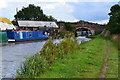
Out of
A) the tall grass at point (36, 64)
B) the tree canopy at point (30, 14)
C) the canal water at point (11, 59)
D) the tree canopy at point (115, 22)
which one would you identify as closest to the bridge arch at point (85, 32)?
the tree canopy at point (30, 14)

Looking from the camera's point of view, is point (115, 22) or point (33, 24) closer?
point (115, 22)

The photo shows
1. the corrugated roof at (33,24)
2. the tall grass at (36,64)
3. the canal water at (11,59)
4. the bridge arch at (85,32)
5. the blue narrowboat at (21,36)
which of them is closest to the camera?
the tall grass at (36,64)

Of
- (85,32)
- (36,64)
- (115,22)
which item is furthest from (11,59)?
(85,32)

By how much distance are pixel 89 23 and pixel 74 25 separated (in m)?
6.66

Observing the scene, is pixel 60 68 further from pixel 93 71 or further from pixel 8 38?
pixel 8 38

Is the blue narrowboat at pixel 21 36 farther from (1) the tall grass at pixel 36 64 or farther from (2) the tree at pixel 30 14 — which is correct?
(2) the tree at pixel 30 14

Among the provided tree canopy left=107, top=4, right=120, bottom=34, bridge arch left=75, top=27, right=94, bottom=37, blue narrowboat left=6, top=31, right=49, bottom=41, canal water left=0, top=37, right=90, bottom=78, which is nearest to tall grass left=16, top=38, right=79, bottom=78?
canal water left=0, top=37, right=90, bottom=78

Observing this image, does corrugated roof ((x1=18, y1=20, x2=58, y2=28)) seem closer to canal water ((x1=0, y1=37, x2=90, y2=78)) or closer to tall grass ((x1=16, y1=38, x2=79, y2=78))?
A: canal water ((x1=0, y1=37, x2=90, y2=78))

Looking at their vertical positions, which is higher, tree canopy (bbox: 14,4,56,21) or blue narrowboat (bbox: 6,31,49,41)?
tree canopy (bbox: 14,4,56,21)

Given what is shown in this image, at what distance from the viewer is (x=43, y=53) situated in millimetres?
12820

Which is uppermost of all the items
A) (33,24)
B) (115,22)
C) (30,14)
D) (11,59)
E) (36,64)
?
(30,14)

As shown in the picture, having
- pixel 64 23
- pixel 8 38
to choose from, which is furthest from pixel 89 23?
pixel 8 38

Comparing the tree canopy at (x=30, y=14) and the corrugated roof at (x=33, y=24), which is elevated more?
the tree canopy at (x=30, y=14)

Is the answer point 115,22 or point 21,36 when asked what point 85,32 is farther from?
point 115,22
